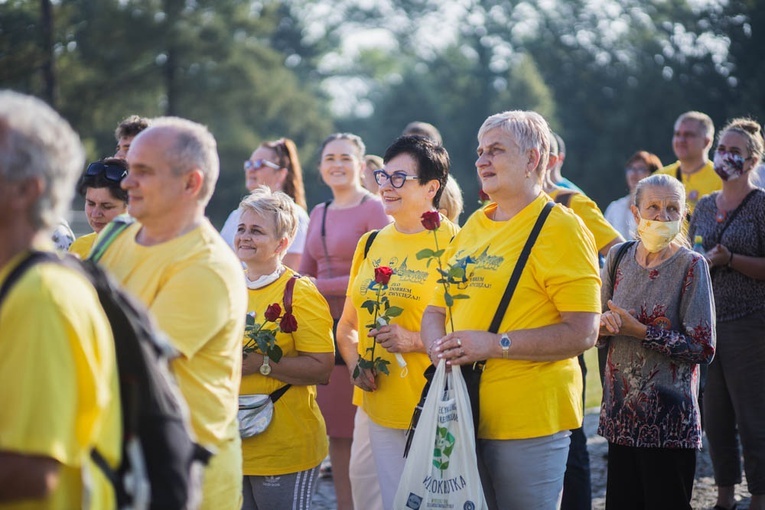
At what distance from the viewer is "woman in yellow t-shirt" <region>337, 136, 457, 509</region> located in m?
5.01

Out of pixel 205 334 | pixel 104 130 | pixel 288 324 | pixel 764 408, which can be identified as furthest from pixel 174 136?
pixel 104 130

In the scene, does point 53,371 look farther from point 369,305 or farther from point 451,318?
point 369,305

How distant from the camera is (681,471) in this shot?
5.01 m

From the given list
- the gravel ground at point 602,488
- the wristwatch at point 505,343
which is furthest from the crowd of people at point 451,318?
the gravel ground at point 602,488

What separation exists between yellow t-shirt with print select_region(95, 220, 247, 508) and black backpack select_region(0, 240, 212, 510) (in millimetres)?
419

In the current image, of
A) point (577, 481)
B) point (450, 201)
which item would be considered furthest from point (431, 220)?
point (577, 481)

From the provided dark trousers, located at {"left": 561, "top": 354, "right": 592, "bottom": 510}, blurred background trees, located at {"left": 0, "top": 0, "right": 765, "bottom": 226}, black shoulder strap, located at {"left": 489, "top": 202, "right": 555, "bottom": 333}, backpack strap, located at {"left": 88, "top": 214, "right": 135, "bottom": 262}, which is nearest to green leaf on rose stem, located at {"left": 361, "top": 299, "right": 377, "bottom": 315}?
black shoulder strap, located at {"left": 489, "top": 202, "right": 555, "bottom": 333}

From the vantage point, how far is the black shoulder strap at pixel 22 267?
2.36m

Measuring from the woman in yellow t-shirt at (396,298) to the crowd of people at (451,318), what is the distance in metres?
0.01

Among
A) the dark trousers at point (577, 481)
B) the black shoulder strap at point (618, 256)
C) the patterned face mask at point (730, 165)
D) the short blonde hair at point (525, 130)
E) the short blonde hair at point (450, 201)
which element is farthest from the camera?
the patterned face mask at point (730, 165)

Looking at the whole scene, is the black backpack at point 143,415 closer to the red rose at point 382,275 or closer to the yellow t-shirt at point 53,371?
the yellow t-shirt at point 53,371

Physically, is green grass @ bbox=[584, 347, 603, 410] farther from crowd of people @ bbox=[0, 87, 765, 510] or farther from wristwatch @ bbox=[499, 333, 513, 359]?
wristwatch @ bbox=[499, 333, 513, 359]

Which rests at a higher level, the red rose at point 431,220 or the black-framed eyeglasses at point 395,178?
the black-framed eyeglasses at point 395,178

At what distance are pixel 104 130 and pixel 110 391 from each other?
116 feet
